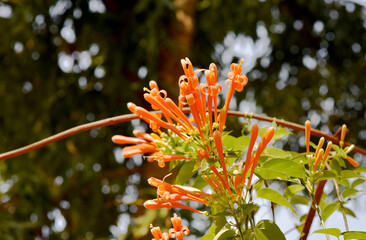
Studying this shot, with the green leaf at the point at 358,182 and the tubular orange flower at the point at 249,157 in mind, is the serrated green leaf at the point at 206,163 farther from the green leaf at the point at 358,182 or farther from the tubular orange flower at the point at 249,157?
the green leaf at the point at 358,182

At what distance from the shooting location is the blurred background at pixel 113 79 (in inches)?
74.3

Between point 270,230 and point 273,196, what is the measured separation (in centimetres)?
4

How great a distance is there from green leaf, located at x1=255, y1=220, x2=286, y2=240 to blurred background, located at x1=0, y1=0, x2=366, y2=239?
133 centimetres

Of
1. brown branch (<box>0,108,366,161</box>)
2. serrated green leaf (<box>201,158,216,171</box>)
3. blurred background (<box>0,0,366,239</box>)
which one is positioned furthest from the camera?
blurred background (<box>0,0,366,239</box>)

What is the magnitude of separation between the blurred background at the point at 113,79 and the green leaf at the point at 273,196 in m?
1.30

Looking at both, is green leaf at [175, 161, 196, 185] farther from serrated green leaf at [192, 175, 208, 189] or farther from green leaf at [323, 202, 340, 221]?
green leaf at [323, 202, 340, 221]

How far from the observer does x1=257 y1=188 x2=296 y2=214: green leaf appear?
1.16 ft

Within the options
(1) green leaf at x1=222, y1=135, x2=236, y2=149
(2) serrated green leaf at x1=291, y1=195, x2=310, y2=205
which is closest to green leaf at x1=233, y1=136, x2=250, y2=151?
(1) green leaf at x1=222, y1=135, x2=236, y2=149

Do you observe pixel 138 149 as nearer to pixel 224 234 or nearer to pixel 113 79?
pixel 224 234

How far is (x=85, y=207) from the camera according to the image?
7.06ft

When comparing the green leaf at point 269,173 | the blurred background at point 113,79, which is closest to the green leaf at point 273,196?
the green leaf at point 269,173

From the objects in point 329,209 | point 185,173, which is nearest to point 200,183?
point 185,173

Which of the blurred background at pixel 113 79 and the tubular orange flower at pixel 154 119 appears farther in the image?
the blurred background at pixel 113 79

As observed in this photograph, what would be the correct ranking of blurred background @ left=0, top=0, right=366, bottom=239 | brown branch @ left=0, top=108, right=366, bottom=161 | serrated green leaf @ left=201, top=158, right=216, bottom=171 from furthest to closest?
blurred background @ left=0, top=0, right=366, bottom=239 → brown branch @ left=0, top=108, right=366, bottom=161 → serrated green leaf @ left=201, top=158, right=216, bottom=171
